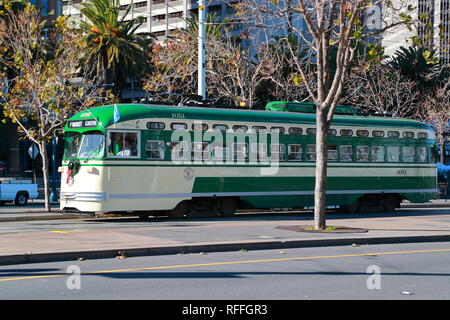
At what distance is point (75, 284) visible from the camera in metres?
10.3

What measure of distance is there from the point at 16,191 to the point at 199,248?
24398 millimetres

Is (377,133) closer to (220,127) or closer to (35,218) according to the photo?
(220,127)

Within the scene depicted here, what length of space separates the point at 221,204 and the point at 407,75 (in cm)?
3592

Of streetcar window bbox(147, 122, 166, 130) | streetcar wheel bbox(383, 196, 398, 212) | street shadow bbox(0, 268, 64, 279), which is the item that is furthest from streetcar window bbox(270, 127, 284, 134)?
street shadow bbox(0, 268, 64, 279)

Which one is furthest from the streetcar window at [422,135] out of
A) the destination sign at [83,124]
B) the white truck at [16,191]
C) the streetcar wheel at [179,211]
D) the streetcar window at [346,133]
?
the white truck at [16,191]

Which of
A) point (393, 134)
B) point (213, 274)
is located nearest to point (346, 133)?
point (393, 134)

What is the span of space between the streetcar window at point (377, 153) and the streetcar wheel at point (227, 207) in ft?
22.6

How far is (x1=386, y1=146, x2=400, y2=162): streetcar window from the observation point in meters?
29.5

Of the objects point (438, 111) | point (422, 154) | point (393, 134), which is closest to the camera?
point (393, 134)

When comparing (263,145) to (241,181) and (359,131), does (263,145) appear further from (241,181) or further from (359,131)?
(359,131)

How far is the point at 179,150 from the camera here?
78.8 ft

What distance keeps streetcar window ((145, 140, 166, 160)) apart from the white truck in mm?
15914

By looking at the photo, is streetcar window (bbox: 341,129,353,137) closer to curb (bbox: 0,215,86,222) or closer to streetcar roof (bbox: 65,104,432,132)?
streetcar roof (bbox: 65,104,432,132)
